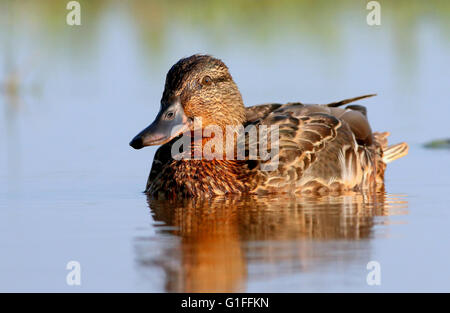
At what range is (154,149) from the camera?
1333 cm

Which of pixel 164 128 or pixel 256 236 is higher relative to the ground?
pixel 164 128

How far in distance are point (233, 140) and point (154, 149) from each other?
2.76m

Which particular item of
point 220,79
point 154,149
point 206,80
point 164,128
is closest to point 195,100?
point 206,80

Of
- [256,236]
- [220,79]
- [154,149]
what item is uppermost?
[220,79]

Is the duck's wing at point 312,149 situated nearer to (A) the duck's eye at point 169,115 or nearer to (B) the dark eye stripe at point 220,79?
(B) the dark eye stripe at point 220,79

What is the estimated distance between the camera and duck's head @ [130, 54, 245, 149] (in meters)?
10.1

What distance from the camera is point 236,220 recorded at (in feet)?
28.6

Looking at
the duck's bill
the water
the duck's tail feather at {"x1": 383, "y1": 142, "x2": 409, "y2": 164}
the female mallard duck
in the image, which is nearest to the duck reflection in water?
the water

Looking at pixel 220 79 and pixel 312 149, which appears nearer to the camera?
pixel 312 149

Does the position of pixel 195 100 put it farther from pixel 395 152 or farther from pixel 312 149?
pixel 395 152

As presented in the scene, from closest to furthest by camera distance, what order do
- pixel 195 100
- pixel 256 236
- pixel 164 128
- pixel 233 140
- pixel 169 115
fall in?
1. pixel 256 236
2. pixel 164 128
3. pixel 169 115
4. pixel 195 100
5. pixel 233 140
